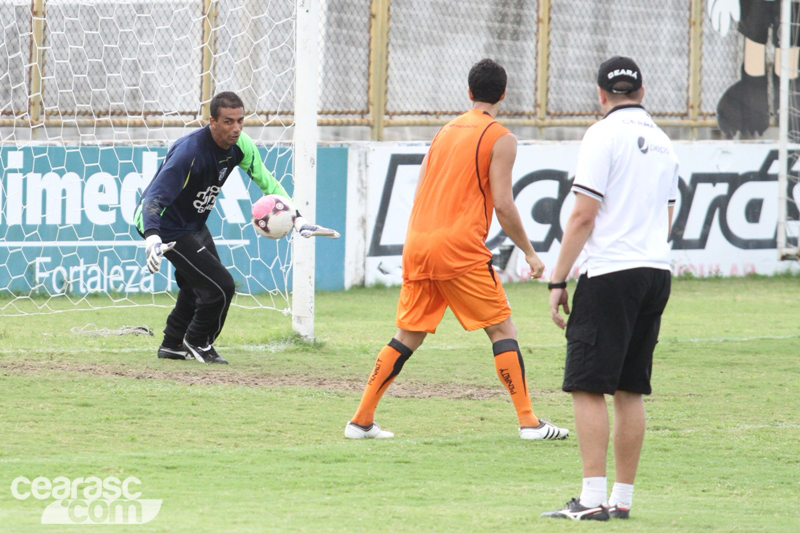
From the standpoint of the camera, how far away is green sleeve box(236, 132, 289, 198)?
841cm

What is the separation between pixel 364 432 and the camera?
6160 mm

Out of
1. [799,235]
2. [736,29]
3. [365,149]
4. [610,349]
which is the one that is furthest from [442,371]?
[736,29]

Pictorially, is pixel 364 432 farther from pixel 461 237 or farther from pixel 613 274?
pixel 613 274

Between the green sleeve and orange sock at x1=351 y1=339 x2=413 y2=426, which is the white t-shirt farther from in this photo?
the green sleeve

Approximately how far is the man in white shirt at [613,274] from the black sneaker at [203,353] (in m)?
4.49

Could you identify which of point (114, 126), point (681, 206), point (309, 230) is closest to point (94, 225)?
point (114, 126)

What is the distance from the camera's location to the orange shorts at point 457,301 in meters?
6.15

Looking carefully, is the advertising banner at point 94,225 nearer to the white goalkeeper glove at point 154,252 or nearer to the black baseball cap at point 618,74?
the white goalkeeper glove at point 154,252

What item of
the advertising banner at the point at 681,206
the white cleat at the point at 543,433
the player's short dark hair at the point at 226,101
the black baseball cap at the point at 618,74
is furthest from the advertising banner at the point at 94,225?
the black baseball cap at the point at 618,74

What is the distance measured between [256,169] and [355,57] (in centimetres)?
604

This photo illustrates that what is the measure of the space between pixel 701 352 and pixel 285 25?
20.1ft

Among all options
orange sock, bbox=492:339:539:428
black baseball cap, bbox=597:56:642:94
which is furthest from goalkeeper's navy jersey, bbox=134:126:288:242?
black baseball cap, bbox=597:56:642:94

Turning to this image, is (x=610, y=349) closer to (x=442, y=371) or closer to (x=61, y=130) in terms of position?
(x=442, y=371)

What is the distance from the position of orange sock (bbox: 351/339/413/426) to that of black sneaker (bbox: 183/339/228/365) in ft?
9.00
